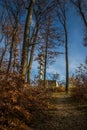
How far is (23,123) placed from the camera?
10836 mm

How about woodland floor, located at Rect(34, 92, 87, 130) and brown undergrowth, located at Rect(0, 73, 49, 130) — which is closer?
brown undergrowth, located at Rect(0, 73, 49, 130)

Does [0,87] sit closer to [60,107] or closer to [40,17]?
[60,107]

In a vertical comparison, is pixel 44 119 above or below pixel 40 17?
below

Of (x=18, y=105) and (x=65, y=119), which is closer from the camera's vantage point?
(x=18, y=105)

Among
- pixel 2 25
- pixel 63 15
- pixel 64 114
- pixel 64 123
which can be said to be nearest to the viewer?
pixel 64 123

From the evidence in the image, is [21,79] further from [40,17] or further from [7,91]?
[40,17]

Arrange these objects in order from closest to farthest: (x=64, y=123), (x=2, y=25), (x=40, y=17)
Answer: (x=64, y=123), (x=40, y=17), (x=2, y=25)

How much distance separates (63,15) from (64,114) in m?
17.1

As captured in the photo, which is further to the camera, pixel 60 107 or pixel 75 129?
pixel 60 107

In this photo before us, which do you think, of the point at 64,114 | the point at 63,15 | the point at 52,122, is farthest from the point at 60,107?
the point at 63,15

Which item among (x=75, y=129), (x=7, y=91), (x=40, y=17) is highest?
(x=40, y=17)

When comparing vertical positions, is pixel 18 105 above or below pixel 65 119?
above

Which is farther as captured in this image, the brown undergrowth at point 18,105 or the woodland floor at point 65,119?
the woodland floor at point 65,119

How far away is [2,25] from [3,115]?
20676 millimetres
